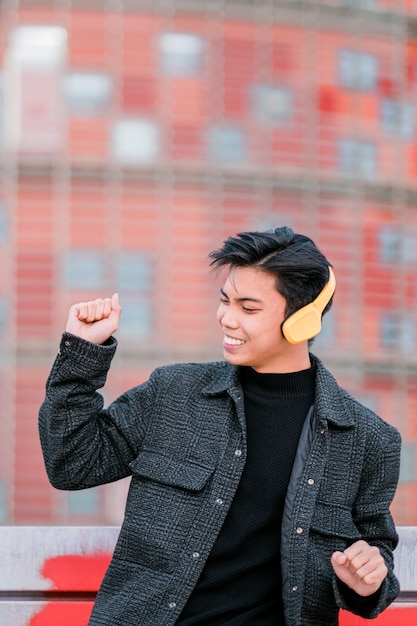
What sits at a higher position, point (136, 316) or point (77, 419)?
point (77, 419)

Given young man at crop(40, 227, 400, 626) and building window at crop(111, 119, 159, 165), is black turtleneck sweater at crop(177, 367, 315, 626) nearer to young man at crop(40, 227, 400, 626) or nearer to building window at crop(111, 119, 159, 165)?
young man at crop(40, 227, 400, 626)

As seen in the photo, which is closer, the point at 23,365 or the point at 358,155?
the point at 23,365

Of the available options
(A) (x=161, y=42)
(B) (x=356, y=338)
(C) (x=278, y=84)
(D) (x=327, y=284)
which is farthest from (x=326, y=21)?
(D) (x=327, y=284)

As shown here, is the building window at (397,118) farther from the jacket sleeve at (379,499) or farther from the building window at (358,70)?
the jacket sleeve at (379,499)

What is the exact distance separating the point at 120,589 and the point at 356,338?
11118mm

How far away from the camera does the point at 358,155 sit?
13242 mm

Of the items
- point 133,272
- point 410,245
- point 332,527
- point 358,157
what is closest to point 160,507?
point 332,527

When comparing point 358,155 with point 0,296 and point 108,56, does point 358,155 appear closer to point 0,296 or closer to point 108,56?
point 108,56

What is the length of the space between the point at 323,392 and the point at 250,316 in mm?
213

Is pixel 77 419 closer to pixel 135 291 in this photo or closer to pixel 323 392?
pixel 323 392

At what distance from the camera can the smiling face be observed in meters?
1.97

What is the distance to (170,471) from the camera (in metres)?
1.96

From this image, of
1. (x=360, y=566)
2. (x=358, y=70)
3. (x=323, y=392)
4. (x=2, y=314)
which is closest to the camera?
(x=360, y=566)

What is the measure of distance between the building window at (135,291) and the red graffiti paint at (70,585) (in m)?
10.2
